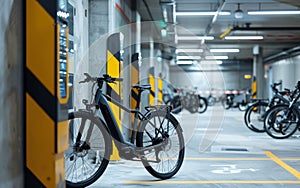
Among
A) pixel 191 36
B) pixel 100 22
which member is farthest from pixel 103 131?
pixel 191 36

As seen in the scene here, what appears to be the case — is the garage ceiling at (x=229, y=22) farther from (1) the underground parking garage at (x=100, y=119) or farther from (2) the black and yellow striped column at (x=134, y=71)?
(2) the black and yellow striped column at (x=134, y=71)

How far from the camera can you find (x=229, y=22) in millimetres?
12859

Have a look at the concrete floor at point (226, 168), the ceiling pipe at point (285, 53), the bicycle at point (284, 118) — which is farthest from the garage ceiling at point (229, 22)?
the concrete floor at point (226, 168)

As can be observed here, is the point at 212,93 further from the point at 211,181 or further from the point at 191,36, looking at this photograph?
the point at 211,181

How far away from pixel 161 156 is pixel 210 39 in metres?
12.5

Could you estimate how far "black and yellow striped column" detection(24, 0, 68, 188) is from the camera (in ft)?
7.34

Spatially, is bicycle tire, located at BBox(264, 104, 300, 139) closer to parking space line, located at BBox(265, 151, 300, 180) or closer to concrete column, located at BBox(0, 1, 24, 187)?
parking space line, located at BBox(265, 151, 300, 180)

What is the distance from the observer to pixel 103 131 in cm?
353

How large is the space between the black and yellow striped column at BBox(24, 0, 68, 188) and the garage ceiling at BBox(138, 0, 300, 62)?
584 cm

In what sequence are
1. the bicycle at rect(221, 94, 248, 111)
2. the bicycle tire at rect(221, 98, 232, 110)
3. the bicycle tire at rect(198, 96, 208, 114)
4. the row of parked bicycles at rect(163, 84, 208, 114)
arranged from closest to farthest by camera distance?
the row of parked bicycles at rect(163, 84, 208, 114), the bicycle tire at rect(198, 96, 208, 114), the bicycle at rect(221, 94, 248, 111), the bicycle tire at rect(221, 98, 232, 110)

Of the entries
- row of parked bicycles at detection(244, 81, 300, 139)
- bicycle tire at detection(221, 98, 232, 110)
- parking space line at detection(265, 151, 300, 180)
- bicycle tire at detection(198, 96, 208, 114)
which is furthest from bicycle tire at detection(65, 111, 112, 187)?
bicycle tire at detection(221, 98, 232, 110)

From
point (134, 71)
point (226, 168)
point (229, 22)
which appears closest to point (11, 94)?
point (226, 168)

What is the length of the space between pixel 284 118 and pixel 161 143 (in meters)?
4.20

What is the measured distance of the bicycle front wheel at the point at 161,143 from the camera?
394cm
